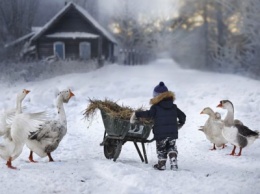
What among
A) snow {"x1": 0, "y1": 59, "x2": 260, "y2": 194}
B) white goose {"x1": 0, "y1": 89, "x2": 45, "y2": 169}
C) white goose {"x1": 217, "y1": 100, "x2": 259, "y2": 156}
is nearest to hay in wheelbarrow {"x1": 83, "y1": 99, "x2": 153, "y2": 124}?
snow {"x1": 0, "y1": 59, "x2": 260, "y2": 194}

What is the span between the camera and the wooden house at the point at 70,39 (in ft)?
98.8

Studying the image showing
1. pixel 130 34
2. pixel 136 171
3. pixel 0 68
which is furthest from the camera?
pixel 130 34

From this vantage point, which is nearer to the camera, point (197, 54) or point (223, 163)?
point (223, 163)

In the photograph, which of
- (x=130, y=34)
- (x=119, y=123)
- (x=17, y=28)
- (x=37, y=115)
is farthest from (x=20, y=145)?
(x=130, y=34)

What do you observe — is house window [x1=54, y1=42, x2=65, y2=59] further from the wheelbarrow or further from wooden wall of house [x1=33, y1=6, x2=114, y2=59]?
the wheelbarrow

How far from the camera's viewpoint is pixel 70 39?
31344mm

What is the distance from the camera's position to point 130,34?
4388 cm

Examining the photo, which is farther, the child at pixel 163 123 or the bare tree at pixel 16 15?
the bare tree at pixel 16 15

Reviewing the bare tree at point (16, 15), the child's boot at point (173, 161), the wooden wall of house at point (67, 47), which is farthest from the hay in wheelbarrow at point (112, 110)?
the bare tree at point (16, 15)

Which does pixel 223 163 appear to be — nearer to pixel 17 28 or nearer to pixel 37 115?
pixel 37 115

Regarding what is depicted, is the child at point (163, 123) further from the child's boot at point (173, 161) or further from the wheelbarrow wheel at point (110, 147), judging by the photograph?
the wheelbarrow wheel at point (110, 147)

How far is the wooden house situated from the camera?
98.8 feet

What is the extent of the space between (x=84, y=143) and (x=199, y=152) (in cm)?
293

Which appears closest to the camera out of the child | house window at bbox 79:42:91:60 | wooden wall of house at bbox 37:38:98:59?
the child
